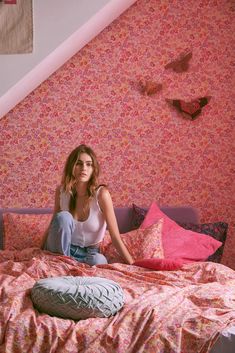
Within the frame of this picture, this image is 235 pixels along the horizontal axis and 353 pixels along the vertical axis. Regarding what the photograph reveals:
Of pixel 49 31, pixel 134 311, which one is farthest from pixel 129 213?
pixel 134 311

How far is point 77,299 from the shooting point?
259 cm

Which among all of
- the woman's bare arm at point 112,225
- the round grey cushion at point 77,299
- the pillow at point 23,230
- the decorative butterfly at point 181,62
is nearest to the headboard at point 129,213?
the pillow at point 23,230

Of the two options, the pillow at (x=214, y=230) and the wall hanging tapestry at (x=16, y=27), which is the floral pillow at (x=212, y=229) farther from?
the wall hanging tapestry at (x=16, y=27)

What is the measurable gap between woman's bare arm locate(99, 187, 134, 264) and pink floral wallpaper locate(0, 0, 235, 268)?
74 centimetres

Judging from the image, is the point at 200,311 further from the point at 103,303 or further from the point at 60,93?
the point at 60,93

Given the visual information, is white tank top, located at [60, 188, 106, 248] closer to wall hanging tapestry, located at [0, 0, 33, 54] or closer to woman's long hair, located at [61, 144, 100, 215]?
woman's long hair, located at [61, 144, 100, 215]

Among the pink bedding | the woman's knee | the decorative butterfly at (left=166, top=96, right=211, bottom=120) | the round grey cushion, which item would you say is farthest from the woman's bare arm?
the decorative butterfly at (left=166, top=96, right=211, bottom=120)

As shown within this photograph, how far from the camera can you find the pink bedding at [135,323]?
243 cm

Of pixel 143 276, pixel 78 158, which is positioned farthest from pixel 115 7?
pixel 143 276

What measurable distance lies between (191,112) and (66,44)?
106 cm

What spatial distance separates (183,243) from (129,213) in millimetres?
557

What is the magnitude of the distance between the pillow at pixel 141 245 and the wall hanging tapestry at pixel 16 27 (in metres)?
1.25

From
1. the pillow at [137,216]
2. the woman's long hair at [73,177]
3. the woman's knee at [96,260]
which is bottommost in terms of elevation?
the woman's knee at [96,260]

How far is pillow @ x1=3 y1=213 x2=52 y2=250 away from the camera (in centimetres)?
399
